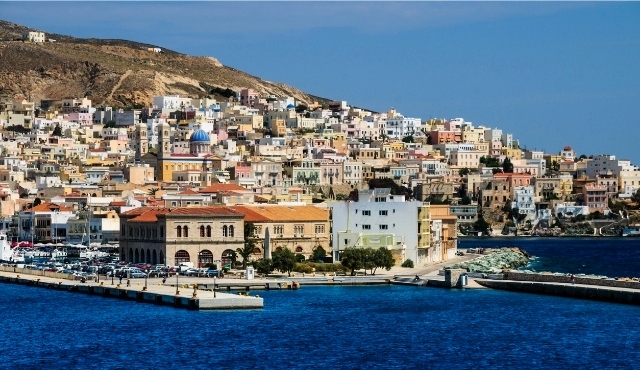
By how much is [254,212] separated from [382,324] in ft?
85.5

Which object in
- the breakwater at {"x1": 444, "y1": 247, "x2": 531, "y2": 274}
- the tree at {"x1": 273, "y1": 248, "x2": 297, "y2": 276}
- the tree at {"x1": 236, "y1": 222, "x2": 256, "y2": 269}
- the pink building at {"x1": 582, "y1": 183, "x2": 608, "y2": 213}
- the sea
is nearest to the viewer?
the sea

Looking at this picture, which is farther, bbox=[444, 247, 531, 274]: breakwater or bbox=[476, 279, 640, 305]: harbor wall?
bbox=[444, 247, 531, 274]: breakwater

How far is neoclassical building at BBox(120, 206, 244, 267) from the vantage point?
73.3 m

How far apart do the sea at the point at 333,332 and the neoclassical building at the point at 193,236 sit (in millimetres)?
7460

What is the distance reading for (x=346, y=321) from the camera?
178 ft

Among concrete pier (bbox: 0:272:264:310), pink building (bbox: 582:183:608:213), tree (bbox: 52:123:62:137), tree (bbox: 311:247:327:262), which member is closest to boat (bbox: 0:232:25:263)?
concrete pier (bbox: 0:272:264:310)

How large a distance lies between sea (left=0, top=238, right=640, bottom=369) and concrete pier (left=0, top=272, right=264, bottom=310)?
78cm

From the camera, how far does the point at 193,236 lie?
7369cm

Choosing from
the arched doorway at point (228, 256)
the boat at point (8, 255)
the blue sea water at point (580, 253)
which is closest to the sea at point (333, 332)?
the arched doorway at point (228, 256)

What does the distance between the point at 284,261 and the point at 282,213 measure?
7611mm

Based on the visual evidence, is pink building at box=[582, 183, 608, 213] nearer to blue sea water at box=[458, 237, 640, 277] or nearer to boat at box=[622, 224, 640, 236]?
boat at box=[622, 224, 640, 236]

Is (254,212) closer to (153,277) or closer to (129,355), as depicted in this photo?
(153,277)

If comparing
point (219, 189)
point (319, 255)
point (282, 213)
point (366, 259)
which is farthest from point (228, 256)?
point (219, 189)

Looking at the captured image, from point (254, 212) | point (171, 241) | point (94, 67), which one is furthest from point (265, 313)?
point (94, 67)
